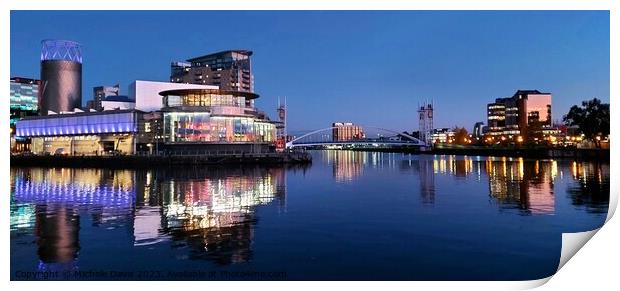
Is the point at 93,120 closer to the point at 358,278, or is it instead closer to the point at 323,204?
the point at 323,204

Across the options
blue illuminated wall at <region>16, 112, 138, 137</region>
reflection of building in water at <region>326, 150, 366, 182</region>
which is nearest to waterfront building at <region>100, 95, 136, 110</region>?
blue illuminated wall at <region>16, 112, 138, 137</region>

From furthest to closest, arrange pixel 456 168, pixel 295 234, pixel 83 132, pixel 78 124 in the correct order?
1. pixel 78 124
2. pixel 83 132
3. pixel 456 168
4. pixel 295 234

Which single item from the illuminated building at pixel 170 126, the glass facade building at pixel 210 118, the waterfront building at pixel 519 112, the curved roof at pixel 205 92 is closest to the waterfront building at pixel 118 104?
the illuminated building at pixel 170 126

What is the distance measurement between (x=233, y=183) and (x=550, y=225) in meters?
15.5

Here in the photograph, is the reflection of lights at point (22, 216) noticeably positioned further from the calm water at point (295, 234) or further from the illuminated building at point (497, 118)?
the illuminated building at point (497, 118)

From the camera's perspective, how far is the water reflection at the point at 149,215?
34.4 ft

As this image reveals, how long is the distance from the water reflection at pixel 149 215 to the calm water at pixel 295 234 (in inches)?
1.5

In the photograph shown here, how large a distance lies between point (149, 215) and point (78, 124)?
4911 centimetres

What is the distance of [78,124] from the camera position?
59.1 meters

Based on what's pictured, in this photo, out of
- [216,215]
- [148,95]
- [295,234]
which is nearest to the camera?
[295,234]

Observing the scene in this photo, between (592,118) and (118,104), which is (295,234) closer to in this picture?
(592,118)

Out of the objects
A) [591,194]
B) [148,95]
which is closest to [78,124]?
[148,95]

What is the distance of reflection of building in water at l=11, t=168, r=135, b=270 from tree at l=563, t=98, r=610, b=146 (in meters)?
48.5
